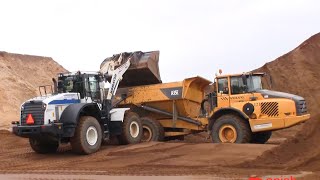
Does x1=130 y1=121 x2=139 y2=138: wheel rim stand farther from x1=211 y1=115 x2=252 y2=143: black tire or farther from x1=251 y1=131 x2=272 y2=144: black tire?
x1=251 y1=131 x2=272 y2=144: black tire

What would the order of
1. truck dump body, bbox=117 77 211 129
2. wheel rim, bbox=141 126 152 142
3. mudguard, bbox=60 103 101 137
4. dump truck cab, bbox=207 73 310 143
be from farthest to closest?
wheel rim, bbox=141 126 152 142
truck dump body, bbox=117 77 211 129
dump truck cab, bbox=207 73 310 143
mudguard, bbox=60 103 101 137

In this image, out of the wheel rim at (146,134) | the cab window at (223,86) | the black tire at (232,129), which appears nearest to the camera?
the black tire at (232,129)

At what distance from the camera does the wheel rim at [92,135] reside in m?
13.4

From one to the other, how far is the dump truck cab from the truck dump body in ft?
4.02

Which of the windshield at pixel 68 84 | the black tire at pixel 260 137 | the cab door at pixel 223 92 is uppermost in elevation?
the windshield at pixel 68 84

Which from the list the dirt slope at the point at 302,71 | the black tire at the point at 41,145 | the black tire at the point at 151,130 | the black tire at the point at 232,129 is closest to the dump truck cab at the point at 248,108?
the black tire at the point at 232,129

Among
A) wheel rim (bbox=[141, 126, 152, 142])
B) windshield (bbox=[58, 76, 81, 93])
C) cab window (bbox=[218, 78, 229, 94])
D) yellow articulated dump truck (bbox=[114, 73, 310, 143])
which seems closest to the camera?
yellow articulated dump truck (bbox=[114, 73, 310, 143])

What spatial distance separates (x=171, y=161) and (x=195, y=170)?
5.41ft

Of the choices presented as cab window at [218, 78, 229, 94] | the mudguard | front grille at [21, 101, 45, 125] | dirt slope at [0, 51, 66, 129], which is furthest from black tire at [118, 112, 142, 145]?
dirt slope at [0, 51, 66, 129]

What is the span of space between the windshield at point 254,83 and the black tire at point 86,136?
480cm

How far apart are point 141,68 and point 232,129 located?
13.5 ft

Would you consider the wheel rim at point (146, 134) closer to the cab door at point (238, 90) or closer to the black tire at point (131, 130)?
the black tire at point (131, 130)

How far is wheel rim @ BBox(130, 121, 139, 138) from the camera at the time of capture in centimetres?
1536

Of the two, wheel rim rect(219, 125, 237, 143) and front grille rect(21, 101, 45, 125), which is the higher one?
front grille rect(21, 101, 45, 125)
